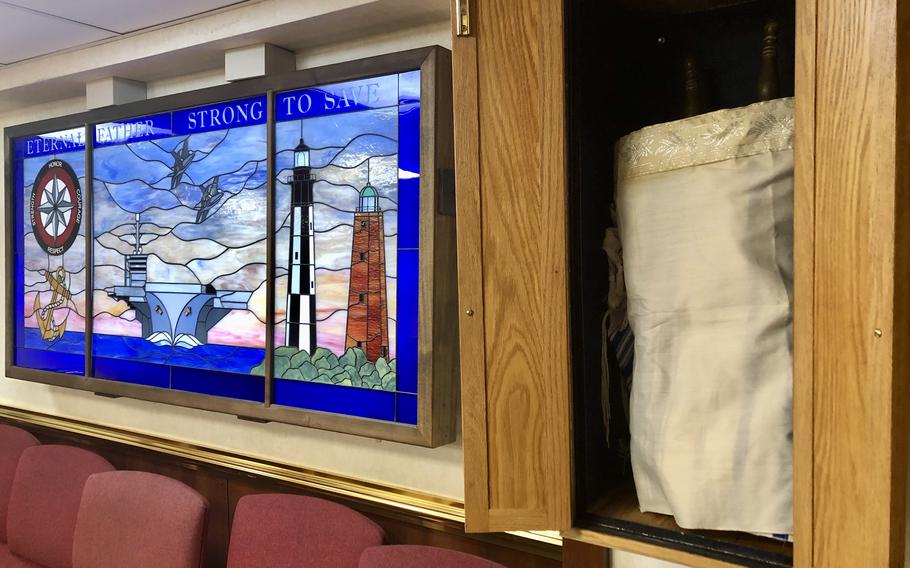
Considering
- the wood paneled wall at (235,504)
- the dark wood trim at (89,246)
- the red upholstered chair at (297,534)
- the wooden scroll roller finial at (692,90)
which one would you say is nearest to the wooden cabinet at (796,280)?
the wooden scroll roller finial at (692,90)

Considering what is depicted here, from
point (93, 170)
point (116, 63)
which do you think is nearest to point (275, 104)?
point (116, 63)

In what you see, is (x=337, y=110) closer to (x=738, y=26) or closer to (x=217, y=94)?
(x=217, y=94)

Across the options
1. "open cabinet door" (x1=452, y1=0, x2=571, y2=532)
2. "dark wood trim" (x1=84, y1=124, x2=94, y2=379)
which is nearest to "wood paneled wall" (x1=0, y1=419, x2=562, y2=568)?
"dark wood trim" (x1=84, y1=124, x2=94, y2=379)

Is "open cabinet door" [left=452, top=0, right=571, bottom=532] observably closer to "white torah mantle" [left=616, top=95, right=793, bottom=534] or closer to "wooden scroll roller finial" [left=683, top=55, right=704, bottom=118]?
"white torah mantle" [left=616, top=95, right=793, bottom=534]

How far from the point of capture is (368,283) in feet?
6.03

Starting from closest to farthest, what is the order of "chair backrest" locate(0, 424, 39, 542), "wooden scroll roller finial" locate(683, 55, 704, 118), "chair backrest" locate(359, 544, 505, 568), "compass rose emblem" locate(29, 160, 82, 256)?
1. "wooden scroll roller finial" locate(683, 55, 704, 118)
2. "chair backrest" locate(359, 544, 505, 568)
3. "compass rose emblem" locate(29, 160, 82, 256)
4. "chair backrest" locate(0, 424, 39, 542)

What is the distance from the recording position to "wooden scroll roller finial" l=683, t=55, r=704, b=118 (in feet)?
4.17

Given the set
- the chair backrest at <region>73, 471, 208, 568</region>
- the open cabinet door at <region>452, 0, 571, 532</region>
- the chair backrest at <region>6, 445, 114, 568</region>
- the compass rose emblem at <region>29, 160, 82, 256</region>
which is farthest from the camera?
the compass rose emblem at <region>29, 160, 82, 256</region>

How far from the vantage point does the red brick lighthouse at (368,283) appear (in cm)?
181

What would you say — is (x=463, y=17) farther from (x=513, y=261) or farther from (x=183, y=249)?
(x=183, y=249)

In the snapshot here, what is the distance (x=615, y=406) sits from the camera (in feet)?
4.46

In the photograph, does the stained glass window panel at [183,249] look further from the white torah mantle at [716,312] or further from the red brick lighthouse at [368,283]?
the white torah mantle at [716,312]

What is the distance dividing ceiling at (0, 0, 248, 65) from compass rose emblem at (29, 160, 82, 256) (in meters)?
0.46

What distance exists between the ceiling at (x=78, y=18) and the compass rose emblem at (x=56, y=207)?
46 centimetres
